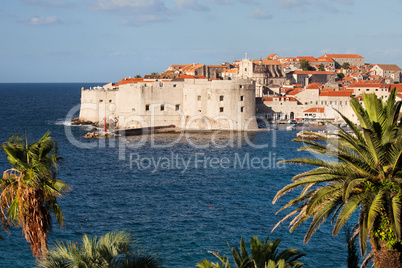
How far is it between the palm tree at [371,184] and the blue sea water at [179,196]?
231 inches

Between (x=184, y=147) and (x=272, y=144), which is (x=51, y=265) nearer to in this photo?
(x=184, y=147)

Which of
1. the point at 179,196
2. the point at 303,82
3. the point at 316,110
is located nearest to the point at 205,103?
the point at 316,110

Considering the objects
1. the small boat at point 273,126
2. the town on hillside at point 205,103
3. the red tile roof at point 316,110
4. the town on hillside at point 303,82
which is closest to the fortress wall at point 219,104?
the town on hillside at point 205,103

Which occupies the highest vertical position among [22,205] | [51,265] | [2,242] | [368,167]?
[368,167]

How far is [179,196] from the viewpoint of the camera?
19.8 metres

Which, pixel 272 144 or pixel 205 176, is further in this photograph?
pixel 272 144

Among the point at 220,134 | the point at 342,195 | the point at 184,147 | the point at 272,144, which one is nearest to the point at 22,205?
the point at 342,195

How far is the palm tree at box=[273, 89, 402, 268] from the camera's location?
21.4 feet

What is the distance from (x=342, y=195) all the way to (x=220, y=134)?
32.3 meters

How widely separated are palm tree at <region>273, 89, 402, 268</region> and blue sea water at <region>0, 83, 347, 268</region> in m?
5.86

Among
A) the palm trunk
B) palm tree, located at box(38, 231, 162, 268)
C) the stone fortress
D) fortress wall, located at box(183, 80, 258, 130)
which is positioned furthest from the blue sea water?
the palm trunk

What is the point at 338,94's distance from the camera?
2036 inches

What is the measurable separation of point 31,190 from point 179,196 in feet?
41.6

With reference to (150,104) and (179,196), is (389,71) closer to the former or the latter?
(150,104)
